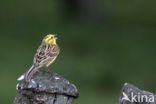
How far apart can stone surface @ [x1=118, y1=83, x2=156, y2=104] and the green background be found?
7.90 m

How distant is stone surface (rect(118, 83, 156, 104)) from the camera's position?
5.66 m

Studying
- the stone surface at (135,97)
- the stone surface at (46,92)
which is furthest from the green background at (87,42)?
the stone surface at (135,97)

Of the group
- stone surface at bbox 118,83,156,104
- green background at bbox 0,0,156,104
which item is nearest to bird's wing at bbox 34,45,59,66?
stone surface at bbox 118,83,156,104

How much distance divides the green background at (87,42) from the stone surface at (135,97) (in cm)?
790

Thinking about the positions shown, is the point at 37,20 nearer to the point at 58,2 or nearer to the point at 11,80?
the point at 58,2

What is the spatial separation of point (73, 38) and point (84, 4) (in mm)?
3801

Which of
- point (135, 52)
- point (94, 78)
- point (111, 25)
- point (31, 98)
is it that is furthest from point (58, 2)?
point (31, 98)

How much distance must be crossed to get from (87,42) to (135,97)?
13661mm

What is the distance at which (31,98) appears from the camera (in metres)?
6.02

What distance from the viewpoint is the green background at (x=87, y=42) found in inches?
616

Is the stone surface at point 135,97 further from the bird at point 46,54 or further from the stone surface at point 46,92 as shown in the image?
the bird at point 46,54

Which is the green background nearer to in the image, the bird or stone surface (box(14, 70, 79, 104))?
the bird

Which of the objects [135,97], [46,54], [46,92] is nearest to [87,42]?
[46,54]

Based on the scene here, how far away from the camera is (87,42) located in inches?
762
